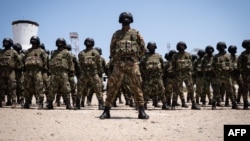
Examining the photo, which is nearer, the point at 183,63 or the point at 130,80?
the point at 130,80

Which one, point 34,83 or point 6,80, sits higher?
point 6,80

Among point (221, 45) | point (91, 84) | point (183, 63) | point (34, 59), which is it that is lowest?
point (91, 84)

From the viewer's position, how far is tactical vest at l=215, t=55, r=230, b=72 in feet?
32.5

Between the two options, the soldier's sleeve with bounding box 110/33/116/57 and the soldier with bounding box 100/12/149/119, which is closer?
the soldier with bounding box 100/12/149/119

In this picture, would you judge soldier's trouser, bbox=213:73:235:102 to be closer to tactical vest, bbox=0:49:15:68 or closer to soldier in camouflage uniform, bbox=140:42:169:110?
soldier in camouflage uniform, bbox=140:42:169:110

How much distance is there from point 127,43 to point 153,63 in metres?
3.63

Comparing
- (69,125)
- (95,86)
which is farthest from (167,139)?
(95,86)

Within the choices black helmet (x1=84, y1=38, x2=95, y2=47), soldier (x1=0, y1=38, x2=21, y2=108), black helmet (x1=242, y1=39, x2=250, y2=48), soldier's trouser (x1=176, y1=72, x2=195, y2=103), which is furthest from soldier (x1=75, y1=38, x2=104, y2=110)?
black helmet (x1=242, y1=39, x2=250, y2=48)

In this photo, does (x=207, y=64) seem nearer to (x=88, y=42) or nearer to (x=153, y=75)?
(x=153, y=75)

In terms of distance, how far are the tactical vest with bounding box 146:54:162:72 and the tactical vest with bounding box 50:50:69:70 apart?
306 centimetres

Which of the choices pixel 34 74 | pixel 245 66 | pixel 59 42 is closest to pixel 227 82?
pixel 245 66

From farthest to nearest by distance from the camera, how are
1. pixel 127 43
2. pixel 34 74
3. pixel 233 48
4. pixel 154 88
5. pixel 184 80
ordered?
pixel 233 48 < pixel 154 88 < pixel 184 80 < pixel 34 74 < pixel 127 43

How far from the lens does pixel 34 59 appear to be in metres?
9.72

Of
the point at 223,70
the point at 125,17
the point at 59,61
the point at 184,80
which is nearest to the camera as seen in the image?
the point at 125,17
